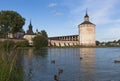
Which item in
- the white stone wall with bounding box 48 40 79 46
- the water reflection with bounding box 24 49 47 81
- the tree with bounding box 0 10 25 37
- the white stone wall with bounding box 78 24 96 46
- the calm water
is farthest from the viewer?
the white stone wall with bounding box 78 24 96 46

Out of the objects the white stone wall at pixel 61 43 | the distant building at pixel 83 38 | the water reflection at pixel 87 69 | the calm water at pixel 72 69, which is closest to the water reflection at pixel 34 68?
the calm water at pixel 72 69

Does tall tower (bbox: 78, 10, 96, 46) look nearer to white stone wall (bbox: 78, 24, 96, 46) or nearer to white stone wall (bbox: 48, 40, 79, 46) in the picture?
white stone wall (bbox: 78, 24, 96, 46)

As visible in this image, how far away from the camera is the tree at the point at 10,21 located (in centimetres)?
9119

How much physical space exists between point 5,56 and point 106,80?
9.98 metres

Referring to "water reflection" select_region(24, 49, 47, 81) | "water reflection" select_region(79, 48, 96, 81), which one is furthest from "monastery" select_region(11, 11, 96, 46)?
"water reflection" select_region(79, 48, 96, 81)

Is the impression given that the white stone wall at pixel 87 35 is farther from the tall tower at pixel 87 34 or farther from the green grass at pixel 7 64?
the green grass at pixel 7 64

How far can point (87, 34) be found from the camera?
156250 mm

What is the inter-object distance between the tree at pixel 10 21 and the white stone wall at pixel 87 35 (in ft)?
220

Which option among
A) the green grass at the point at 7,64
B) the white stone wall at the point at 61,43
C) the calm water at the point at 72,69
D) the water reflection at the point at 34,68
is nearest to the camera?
the green grass at the point at 7,64

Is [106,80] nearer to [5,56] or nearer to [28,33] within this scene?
[5,56]

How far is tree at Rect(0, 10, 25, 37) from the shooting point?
91188 millimetres

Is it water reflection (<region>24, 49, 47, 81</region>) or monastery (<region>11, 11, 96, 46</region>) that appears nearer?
water reflection (<region>24, 49, 47, 81</region>)

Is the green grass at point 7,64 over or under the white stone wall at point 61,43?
under

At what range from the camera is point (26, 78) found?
28.9 feet
